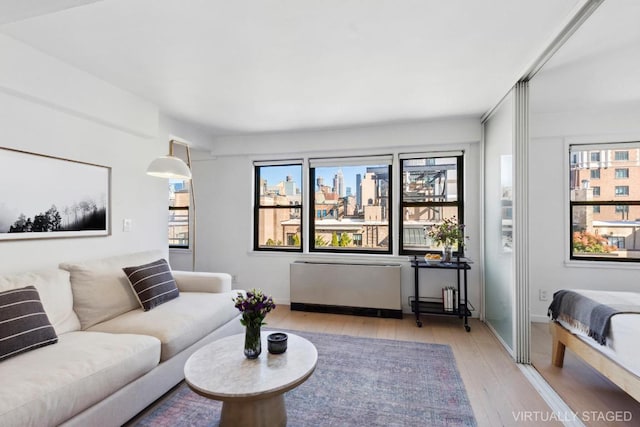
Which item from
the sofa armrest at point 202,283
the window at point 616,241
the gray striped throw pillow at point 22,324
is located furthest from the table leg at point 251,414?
the window at point 616,241

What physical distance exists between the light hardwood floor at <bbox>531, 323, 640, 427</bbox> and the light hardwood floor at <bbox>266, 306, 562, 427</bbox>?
20 centimetres

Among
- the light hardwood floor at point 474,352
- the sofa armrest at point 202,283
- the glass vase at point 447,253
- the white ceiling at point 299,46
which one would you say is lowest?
the light hardwood floor at point 474,352

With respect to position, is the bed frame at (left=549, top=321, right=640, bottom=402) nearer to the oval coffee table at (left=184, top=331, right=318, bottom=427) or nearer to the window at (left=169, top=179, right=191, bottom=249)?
the oval coffee table at (left=184, top=331, right=318, bottom=427)

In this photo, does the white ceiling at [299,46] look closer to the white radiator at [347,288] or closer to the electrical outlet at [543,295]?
the white radiator at [347,288]

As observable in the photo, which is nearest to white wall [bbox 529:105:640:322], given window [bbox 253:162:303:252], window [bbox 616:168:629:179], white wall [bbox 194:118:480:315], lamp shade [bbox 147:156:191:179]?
window [bbox 616:168:629:179]

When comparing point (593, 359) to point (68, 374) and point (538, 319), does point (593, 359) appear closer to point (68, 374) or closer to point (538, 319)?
point (538, 319)

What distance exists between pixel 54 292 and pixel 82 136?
4.35ft

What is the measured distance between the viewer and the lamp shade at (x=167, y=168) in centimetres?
259

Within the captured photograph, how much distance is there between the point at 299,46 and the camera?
2.07m

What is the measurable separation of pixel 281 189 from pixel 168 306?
2386 millimetres

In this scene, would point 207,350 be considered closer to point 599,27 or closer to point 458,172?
point 599,27

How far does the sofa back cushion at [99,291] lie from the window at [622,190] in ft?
16.2

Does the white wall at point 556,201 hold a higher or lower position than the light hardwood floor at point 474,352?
higher

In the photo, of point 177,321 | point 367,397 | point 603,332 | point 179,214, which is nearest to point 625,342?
point 603,332
